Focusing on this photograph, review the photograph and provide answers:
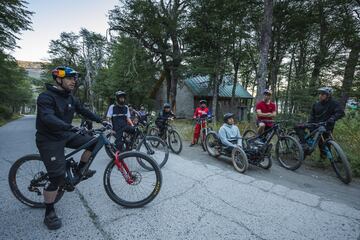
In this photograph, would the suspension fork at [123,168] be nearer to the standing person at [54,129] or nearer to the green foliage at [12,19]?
the standing person at [54,129]

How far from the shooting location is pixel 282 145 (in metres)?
4.96

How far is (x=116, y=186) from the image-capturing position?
3.22 m

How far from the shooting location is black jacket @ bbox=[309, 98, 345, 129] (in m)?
4.20

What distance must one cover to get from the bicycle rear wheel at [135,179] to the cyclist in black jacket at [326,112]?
4.03 m

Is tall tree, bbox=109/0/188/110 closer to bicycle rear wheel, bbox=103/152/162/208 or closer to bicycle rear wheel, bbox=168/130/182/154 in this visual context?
bicycle rear wheel, bbox=168/130/182/154

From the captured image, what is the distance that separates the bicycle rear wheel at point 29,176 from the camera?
2.55 metres

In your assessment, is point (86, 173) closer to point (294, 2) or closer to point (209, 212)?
point (209, 212)

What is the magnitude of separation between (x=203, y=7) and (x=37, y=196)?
55.0ft

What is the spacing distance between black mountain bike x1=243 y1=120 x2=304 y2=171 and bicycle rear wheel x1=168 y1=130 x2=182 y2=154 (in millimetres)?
2061

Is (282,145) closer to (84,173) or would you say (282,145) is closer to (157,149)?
(157,149)

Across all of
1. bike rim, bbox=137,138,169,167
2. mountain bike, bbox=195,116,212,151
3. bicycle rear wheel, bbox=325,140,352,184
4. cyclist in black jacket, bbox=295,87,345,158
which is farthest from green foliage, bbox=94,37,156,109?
bicycle rear wheel, bbox=325,140,352,184

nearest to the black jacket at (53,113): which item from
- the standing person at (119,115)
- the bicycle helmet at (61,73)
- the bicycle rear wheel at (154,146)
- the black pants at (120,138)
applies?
the bicycle helmet at (61,73)

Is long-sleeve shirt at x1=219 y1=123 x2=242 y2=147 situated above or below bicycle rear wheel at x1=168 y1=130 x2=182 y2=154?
above

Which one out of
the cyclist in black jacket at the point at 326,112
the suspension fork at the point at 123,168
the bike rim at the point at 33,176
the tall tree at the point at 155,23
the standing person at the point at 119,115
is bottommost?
the bike rim at the point at 33,176
